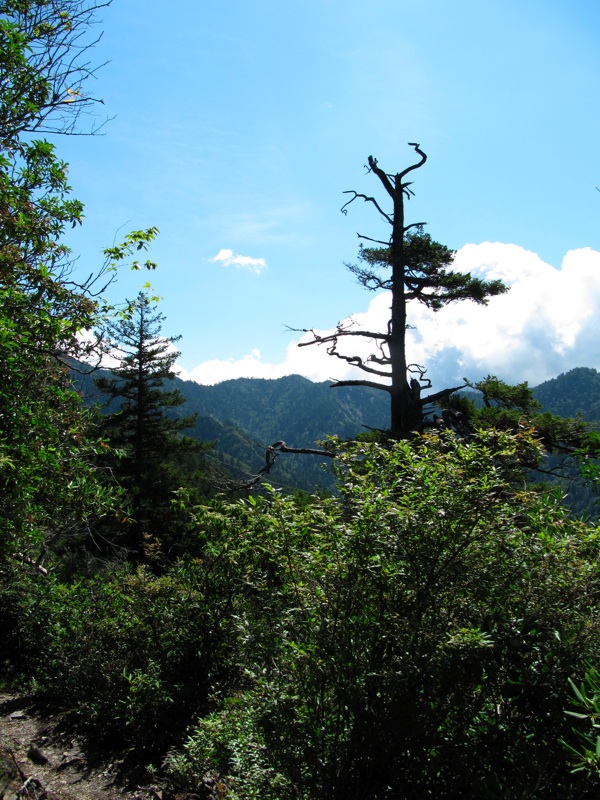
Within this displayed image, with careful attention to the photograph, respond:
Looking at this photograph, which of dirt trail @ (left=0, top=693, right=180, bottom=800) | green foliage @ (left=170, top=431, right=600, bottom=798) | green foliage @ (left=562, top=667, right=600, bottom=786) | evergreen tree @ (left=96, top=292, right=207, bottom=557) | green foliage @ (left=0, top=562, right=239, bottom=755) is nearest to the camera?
green foliage @ (left=562, top=667, right=600, bottom=786)

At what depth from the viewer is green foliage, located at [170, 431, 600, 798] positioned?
237 centimetres

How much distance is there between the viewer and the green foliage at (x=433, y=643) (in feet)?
7.79

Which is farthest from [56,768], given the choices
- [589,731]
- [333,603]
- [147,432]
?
[147,432]

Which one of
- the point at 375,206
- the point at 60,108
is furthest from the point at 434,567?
the point at 375,206

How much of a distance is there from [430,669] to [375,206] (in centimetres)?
1190

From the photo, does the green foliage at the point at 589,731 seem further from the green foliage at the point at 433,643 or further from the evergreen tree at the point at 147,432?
the evergreen tree at the point at 147,432

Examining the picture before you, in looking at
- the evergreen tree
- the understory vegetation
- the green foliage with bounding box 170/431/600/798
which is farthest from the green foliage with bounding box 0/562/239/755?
the evergreen tree

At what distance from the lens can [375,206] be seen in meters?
12.7

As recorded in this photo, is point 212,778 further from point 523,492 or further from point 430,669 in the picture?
point 523,492

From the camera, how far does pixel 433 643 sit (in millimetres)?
2545

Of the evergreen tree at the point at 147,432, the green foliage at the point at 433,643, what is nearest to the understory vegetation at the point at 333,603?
A: the green foliage at the point at 433,643

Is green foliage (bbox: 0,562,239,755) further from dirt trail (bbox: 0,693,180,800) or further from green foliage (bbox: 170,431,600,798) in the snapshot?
green foliage (bbox: 170,431,600,798)

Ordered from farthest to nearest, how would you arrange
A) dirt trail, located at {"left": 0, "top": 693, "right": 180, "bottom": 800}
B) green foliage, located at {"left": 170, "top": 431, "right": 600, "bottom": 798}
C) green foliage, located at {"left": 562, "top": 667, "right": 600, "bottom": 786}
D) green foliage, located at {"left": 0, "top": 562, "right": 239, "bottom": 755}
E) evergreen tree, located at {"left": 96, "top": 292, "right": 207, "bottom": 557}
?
evergreen tree, located at {"left": 96, "top": 292, "right": 207, "bottom": 557} < green foliage, located at {"left": 0, "top": 562, "right": 239, "bottom": 755} < dirt trail, located at {"left": 0, "top": 693, "right": 180, "bottom": 800} < green foliage, located at {"left": 170, "top": 431, "right": 600, "bottom": 798} < green foliage, located at {"left": 562, "top": 667, "right": 600, "bottom": 786}

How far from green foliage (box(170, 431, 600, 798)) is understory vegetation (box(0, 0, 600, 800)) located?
0.01 m
